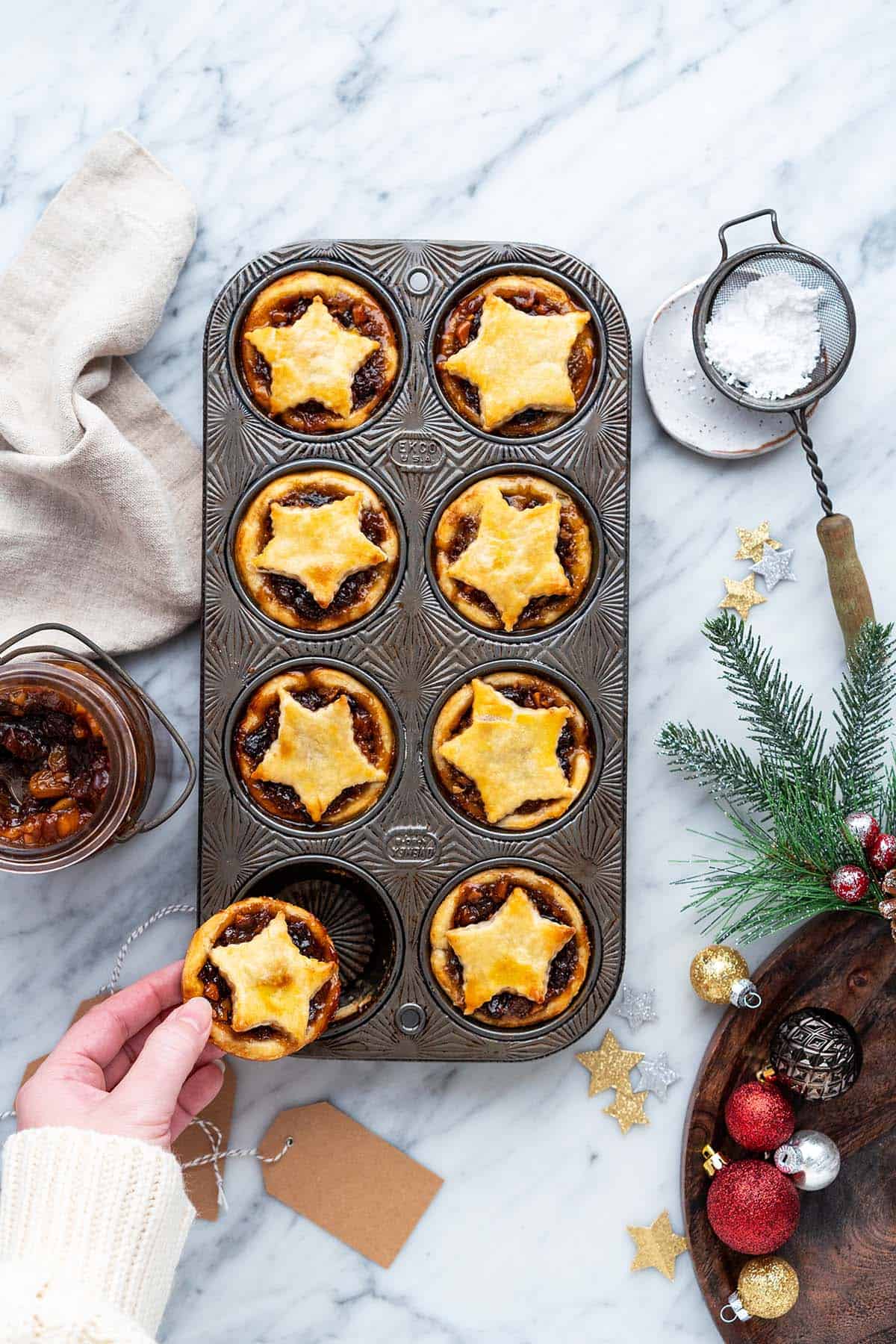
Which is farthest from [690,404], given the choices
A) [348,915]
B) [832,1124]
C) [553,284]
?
[832,1124]

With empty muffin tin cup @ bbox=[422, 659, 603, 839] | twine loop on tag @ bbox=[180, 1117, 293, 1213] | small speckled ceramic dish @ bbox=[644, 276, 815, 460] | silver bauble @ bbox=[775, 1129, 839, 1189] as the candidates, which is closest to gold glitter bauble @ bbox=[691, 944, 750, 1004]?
silver bauble @ bbox=[775, 1129, 839, 1189]

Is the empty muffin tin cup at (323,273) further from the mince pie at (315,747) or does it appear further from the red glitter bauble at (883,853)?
the red glitter bauble at (883,853)

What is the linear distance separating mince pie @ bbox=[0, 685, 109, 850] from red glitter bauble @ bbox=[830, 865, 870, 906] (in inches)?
61.4

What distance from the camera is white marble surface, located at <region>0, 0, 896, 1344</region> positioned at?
258cm

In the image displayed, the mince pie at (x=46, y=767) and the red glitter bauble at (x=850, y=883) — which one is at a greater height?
the mince pie at (x=46, y=767)

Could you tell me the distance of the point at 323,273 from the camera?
2352 millimetres

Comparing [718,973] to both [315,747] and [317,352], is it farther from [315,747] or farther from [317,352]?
[317,352]

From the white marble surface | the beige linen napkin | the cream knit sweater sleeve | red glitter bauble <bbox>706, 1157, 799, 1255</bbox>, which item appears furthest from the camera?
the white marble surface

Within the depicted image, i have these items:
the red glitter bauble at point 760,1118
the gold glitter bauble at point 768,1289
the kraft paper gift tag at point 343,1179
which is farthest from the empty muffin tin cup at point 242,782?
the gold glitter bauble at point 768,1289

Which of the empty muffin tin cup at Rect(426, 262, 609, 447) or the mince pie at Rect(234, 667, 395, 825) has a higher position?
the empty muffin tin cup at Rect(426, 262, 609, 447)

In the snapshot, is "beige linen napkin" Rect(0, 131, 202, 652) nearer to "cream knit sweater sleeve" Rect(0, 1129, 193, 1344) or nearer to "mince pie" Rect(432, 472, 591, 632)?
"mince pie" Rect(432, 472, 591, 632)

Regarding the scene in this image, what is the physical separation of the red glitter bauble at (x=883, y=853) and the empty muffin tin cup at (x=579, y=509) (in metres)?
0.81

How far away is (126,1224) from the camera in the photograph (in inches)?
75.1

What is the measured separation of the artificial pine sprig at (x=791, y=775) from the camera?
Result: 2377mm
